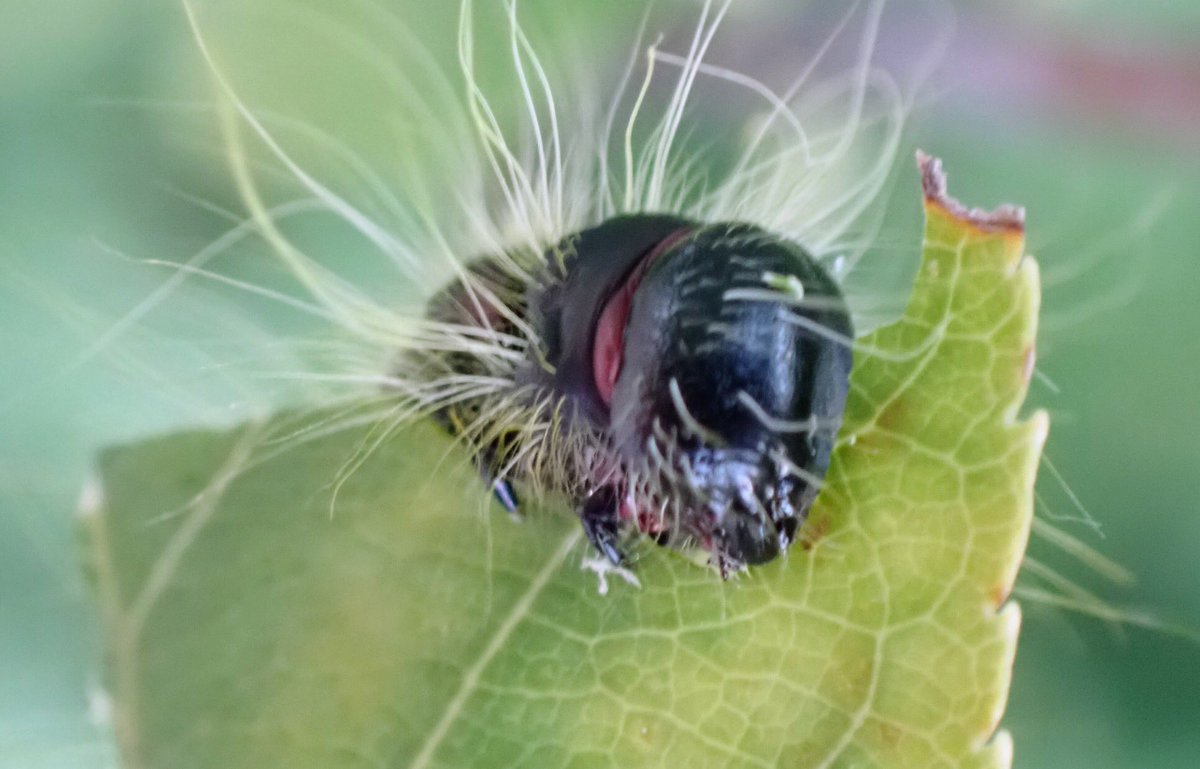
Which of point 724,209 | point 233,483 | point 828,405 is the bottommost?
point 233,483

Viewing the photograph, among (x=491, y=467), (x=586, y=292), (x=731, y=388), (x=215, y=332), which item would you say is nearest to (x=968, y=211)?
(x=731, y=388)

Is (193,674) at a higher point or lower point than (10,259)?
lower

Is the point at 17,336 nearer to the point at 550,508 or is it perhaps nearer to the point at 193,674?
the point at 193,674

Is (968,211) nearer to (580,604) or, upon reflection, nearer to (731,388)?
(731,388)

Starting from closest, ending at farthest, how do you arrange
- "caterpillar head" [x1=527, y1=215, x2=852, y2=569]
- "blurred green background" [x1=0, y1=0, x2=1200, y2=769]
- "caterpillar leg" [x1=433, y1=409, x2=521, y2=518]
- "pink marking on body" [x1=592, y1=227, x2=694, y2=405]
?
"caterpillar head" [x1=527, y1=215, x2=852, y2=569] → "pink marking on body" [x1=592, y1=227, x2=694, y2=405] → "caterpillar leg" [x1=433, y1=409, x2=521, y2=518] → "blurred green background" [x1=0, y1=0, x2=1200, y2=769]

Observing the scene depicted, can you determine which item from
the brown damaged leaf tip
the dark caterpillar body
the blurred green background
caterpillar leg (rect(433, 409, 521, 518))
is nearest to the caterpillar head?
the dark caterpillar body

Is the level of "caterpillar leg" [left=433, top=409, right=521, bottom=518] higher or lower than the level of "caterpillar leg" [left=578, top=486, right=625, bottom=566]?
lower

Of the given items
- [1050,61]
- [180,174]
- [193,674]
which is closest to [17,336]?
[180,174]

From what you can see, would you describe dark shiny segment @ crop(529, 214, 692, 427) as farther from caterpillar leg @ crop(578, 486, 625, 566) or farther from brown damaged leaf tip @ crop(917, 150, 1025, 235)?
brown damaged leaf tip @ crop(917, 150, 1025, 235)
